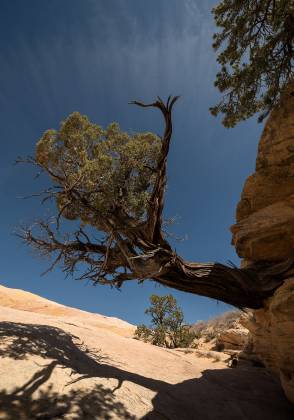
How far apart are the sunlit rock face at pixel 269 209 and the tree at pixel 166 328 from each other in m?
12.1

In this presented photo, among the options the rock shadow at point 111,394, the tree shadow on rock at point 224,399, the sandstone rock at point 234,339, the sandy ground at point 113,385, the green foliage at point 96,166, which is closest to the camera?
the rock shadow at point 111,394

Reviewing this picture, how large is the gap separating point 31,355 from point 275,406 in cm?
663

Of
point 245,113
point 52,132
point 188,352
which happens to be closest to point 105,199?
point 52,132

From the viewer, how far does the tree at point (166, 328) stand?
2256 centimetres

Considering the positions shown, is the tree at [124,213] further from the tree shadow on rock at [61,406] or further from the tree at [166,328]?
the tree at [166,328]

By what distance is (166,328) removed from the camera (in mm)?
23562

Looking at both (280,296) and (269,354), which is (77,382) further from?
(269,354)

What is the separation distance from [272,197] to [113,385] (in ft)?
26.1

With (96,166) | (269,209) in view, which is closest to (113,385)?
(96,166)

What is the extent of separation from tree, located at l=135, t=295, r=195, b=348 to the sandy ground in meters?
11.7

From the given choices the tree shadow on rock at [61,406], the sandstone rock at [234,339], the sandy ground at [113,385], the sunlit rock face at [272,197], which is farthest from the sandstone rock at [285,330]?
the sandstone rock at [234,339]

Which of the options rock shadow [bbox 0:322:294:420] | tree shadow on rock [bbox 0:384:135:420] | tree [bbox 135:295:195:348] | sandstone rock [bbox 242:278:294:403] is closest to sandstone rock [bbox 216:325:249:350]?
tree [bbox 135:295:195:348]

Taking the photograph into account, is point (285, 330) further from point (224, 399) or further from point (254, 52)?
point (254, 52)

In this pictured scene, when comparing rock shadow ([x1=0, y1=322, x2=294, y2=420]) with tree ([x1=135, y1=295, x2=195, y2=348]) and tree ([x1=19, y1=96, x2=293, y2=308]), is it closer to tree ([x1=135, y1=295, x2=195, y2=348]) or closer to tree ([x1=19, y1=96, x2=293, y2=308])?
tree ([x1=19, y1=96, x2=293, y2=308])
